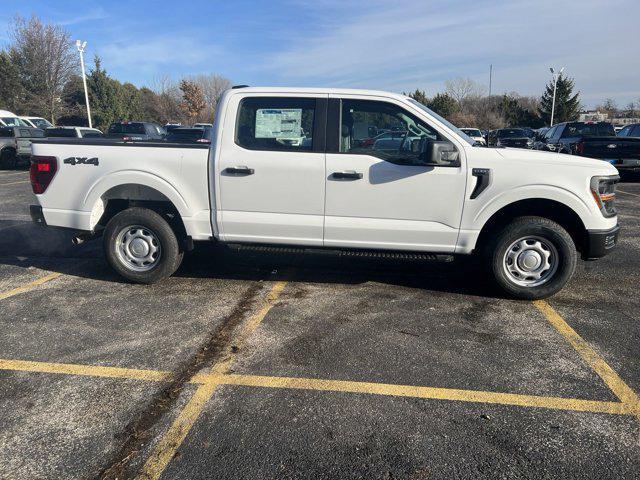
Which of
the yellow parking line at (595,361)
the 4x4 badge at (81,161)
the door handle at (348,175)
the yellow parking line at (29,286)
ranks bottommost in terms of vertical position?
the yellow parking line at (29,286)

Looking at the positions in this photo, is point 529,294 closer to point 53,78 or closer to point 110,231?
point 110,231

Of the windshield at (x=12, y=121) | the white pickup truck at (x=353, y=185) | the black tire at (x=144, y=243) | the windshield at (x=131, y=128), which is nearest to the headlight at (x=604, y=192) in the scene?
the white pickup truck at (x=353, y=185)

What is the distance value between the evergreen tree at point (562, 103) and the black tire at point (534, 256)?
50414mm

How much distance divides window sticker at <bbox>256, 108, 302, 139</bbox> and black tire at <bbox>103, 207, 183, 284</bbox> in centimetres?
144

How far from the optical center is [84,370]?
3.46m

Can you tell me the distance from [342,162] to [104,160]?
97.6 inches

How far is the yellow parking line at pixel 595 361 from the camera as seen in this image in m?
3.11

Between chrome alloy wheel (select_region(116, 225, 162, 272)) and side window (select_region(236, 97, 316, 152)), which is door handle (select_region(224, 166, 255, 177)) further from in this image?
chrome alloy wheel (select_region(116, 225, 162, 272))

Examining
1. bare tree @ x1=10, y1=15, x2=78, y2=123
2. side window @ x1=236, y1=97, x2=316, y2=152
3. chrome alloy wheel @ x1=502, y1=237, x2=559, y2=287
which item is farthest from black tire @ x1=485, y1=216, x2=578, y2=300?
bare tree @ x1=10, y1=15, x2=78, y2=123

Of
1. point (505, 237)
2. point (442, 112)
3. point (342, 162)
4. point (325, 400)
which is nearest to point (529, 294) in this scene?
point (505, 237)

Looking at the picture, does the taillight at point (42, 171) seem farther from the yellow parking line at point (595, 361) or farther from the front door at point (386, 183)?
the yellow parking line at point (595, 361)

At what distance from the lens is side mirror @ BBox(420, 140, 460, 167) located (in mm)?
4355

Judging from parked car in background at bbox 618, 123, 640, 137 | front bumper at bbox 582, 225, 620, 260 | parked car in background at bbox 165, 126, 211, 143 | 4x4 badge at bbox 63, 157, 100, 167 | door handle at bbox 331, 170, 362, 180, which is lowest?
front bumper at bbox 582, 225, 620, 260

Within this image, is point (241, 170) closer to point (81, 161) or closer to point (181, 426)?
point (81, 161)
